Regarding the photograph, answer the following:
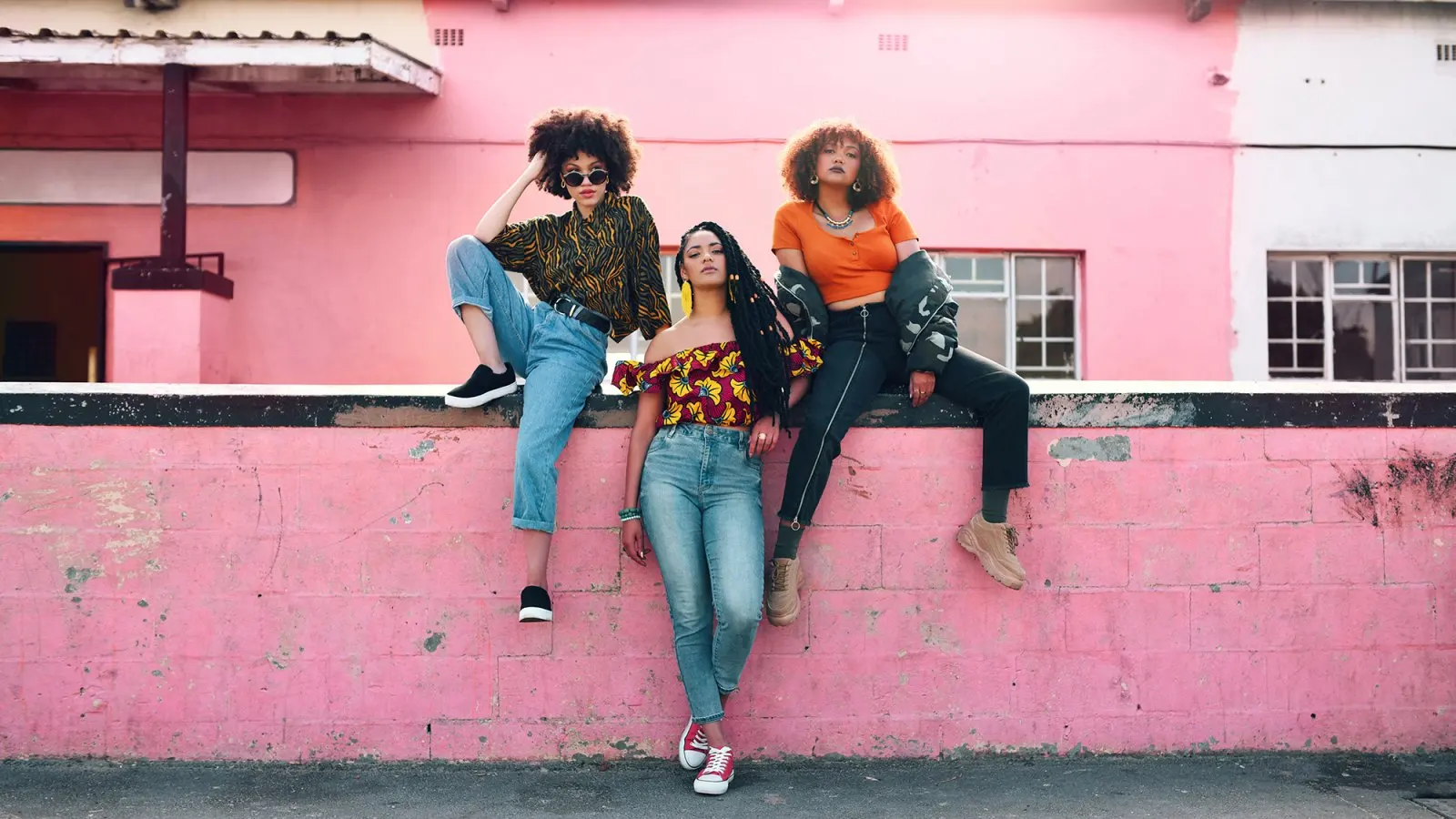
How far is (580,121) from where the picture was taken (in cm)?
397

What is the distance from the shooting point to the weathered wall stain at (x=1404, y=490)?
13.2 ft

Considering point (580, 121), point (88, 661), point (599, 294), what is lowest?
point (88, 661)

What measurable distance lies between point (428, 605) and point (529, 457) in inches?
27.3

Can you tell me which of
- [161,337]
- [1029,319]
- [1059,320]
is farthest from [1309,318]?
[161,337]

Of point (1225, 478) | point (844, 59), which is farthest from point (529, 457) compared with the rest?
point (844, 59)

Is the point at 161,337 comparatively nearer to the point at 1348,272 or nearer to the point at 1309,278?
the point at 1309,278

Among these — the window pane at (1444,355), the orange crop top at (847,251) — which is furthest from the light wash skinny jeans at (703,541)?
the window pane at (1444,355)

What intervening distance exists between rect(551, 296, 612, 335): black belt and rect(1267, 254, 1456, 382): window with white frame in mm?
6496

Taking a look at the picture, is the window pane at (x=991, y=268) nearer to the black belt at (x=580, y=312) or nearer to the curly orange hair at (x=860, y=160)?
the curly orange hair at (x=860, y=160)

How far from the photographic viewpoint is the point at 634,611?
3896 millimetres

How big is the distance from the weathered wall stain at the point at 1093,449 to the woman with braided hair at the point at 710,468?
1026 mm

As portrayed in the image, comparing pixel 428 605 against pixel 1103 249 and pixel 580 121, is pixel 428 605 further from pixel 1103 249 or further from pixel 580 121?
pixel 1103 249

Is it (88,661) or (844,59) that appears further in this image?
(844,59)

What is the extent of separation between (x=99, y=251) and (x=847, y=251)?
6833 mm
